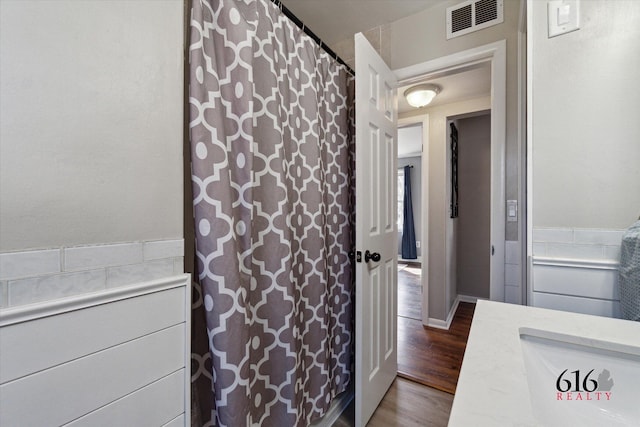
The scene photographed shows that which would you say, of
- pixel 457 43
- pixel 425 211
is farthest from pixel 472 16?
pixel 425 211

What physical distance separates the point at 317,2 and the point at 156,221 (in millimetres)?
1622

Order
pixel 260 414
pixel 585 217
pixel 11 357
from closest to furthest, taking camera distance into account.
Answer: pixel 11 357, pixel 585 217, pixel 260 414

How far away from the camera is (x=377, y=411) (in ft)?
5.41

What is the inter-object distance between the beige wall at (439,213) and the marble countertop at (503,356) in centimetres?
205

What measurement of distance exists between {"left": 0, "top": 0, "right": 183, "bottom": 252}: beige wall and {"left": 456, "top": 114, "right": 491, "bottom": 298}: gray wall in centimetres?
349

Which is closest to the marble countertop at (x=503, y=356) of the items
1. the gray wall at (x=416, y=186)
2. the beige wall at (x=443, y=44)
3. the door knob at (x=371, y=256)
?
the door knob at (x=371, y=256)

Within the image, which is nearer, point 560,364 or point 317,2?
point 560,364

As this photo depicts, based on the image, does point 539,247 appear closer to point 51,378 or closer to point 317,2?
point 51,378

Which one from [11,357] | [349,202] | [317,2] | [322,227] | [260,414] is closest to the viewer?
[11,357]

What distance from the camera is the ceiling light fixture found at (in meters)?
2.41

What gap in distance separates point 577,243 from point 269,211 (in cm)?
107

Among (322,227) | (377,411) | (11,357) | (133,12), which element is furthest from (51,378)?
(377,411)

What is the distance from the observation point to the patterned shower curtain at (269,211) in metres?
0.88

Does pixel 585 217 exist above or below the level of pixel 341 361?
above
